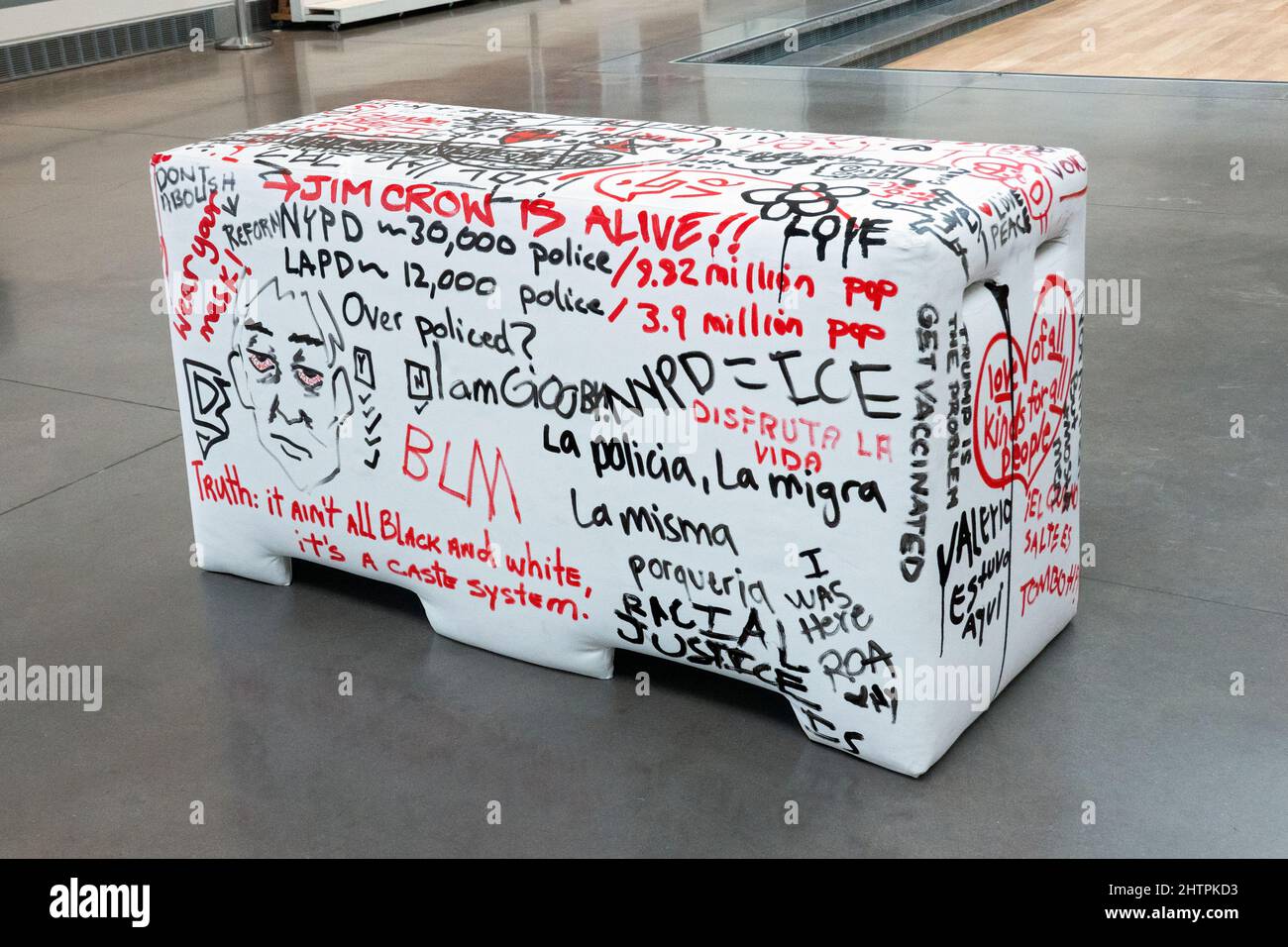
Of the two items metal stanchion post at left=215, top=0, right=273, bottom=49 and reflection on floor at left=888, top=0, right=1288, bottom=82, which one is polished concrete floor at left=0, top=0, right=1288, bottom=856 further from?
metal stanchion post at left=215, top=0, right=273, bottom=49

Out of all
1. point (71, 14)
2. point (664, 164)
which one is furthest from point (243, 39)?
point (664, 164)

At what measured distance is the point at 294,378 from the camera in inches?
85.3

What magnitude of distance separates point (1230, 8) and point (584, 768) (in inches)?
356

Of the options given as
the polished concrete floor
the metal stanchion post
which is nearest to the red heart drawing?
the polished concrete floor

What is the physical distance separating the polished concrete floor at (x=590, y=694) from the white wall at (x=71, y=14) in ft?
15.1

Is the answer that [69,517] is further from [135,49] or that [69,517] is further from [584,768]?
[135,49]

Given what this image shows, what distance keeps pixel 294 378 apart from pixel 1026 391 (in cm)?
107

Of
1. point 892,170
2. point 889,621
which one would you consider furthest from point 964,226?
point 889,621

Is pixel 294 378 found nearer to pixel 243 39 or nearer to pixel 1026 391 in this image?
pixel 1026 391

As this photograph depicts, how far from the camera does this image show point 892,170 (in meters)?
1.81

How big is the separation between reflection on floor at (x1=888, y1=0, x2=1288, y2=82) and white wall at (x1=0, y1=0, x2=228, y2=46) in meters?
4.42

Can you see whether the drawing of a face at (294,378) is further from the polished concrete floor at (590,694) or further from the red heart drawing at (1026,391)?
the red heart drawing at (1026,391)

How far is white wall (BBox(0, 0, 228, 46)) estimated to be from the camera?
769cm

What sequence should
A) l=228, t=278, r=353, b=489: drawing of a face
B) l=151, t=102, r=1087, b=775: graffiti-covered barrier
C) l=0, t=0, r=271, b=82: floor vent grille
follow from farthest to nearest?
l=0, t=0, r=271, b=82: floor vent grille < l=228, t=278, r=353, b=489: drawing of a face < l=151, t=102, r=1087, b=775: graffiti-covered barrier
